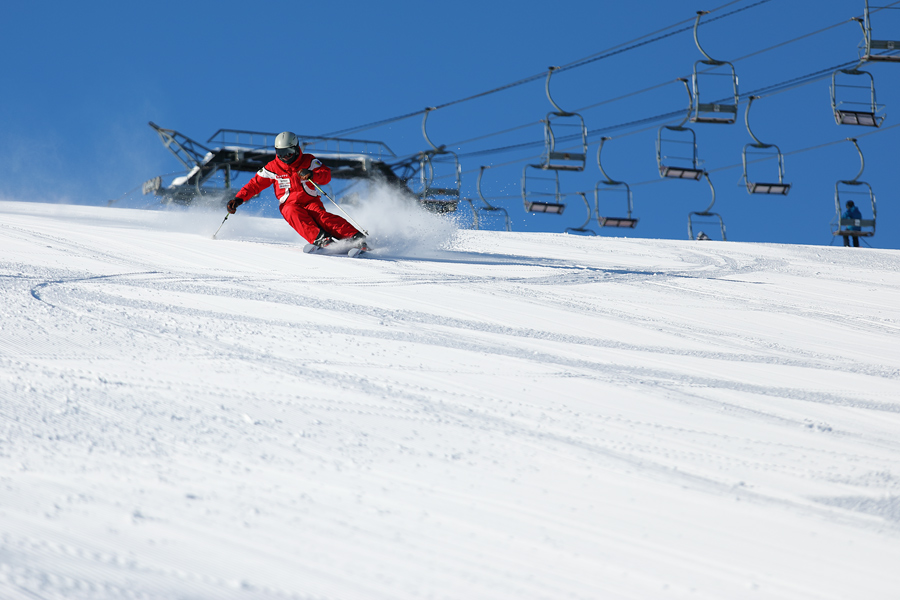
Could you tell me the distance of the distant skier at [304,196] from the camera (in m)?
8.38

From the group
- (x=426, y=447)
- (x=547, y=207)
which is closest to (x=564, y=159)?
(x=547, y=207)

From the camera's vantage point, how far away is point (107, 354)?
3.54 metres

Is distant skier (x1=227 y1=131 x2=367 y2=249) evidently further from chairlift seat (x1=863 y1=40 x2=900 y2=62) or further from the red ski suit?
chairlift seat (x1=863 y1=40 x2=900 y2=62)

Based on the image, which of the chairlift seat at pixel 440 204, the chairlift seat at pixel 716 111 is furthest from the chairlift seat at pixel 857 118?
the chairlift seat at pixel 440 204

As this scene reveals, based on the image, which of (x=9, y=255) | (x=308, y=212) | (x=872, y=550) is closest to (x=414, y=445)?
(x=872, y=550)

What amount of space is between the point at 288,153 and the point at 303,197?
509 mm

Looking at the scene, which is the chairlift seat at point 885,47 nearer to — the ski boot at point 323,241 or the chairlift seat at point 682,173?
the chairlift seat at point 682,173

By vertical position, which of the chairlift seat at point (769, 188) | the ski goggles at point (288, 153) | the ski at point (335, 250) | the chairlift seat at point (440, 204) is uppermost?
the chairlift seat at point (440, 204)

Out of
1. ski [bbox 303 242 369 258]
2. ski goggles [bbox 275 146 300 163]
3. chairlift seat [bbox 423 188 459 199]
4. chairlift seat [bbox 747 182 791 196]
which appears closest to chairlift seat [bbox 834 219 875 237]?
chairlift seat [bbox 747 182 791 196]

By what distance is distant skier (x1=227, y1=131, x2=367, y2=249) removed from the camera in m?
8.38

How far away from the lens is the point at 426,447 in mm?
2686

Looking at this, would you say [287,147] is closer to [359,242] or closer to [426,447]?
[359,242]

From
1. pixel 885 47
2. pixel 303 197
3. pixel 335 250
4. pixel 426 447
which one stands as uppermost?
pixel 885 47

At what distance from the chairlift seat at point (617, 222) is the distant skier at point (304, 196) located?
11005 mm
